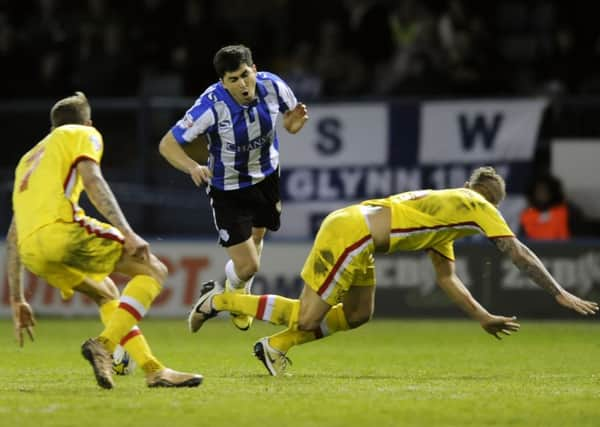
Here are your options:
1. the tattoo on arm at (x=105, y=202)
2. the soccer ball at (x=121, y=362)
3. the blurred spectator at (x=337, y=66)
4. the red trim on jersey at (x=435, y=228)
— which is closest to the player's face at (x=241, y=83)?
the red trim on jersey at (x=435, y=228)

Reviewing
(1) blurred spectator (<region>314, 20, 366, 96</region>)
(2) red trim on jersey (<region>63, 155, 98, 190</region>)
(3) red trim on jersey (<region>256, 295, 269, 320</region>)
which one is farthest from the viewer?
(1) blurred spectator (<region>314, 20, 366, 96</region>)

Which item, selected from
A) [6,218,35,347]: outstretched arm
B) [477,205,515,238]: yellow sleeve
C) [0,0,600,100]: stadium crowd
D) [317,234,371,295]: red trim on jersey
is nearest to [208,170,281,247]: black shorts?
[317,234,371,295]: red trim on jersey

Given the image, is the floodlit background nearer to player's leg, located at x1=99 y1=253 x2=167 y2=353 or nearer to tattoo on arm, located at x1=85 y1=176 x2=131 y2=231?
player's leg, located at x1=99 y1=253 x2=167 y2=353

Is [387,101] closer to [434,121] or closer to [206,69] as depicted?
[434,121]

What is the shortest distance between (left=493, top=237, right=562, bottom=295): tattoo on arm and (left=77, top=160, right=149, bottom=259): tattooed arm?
2264mm

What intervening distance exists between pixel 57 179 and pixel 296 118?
2.40 meters

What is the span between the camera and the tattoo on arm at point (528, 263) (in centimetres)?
838

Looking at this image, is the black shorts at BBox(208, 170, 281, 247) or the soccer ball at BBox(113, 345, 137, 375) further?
the black shorts at BBox(208, 170, 281, 247)

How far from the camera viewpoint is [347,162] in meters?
15.6

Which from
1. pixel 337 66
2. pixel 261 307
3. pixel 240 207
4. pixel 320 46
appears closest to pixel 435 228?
pixel 261 307

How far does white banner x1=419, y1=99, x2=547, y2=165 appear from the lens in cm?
1511

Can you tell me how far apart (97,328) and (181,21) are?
5.70 metres

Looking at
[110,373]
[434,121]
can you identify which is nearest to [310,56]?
[434,121]

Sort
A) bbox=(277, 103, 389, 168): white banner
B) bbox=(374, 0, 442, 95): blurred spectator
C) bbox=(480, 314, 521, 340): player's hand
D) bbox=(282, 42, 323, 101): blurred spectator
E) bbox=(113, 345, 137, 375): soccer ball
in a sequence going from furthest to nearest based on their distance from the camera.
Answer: bbox=(282, 42, 323, 101): blurred spectator < bbox=(374, 0, 442, 95): blurred spectator < bbox=(277, 103, 389, 168): white banner < bbox=(113, 345, 137, 375): soccer ball < bbox=(480, 314, 521, 340): player's hand
